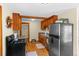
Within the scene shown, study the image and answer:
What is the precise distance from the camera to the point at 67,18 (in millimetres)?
2395

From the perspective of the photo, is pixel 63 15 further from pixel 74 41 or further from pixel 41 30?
pixel 41 30

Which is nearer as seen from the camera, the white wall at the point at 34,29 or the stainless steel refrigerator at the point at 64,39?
the stainless steel refrigerator at the point at 64,39

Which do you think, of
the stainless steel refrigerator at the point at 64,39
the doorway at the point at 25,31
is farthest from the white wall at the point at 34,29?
the stainless steel refrigerator at the point at 64,39

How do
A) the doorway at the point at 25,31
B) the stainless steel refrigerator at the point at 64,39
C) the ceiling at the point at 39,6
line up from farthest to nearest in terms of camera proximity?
the doorway at the point at 25,31
the stainless steel refrigerator at the point at 64,39
the ceiling at the point at 39,6

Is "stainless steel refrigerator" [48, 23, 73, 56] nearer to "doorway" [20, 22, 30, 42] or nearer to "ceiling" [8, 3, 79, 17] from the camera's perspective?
"ceiling" [8, 3, 79, 17]

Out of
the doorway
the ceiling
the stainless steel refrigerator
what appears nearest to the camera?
the ceiling

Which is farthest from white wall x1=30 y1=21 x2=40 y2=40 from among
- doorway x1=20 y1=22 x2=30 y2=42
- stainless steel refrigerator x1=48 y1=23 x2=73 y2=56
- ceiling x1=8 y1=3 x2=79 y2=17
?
stainless steel refrigerator x1=48 y1=23 x2=73 y2=56

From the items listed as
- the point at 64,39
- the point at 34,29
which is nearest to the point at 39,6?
the point at 64,39

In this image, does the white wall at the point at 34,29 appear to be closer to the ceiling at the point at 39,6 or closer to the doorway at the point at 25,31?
the doorway at the point at 25,31

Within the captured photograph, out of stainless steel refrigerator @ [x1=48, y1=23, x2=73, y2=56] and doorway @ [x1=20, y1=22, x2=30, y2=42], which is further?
doorway @ [x1=20, y1=22, x2=30, y2=42]

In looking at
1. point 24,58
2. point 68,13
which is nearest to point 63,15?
point 68,13

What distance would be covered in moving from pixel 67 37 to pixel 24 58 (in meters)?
1.64

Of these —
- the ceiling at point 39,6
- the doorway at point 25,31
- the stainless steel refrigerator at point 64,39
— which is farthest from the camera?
the doorway at point 25,31

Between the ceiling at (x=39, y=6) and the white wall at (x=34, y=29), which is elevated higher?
the ceiling at (x=39, y=6)
